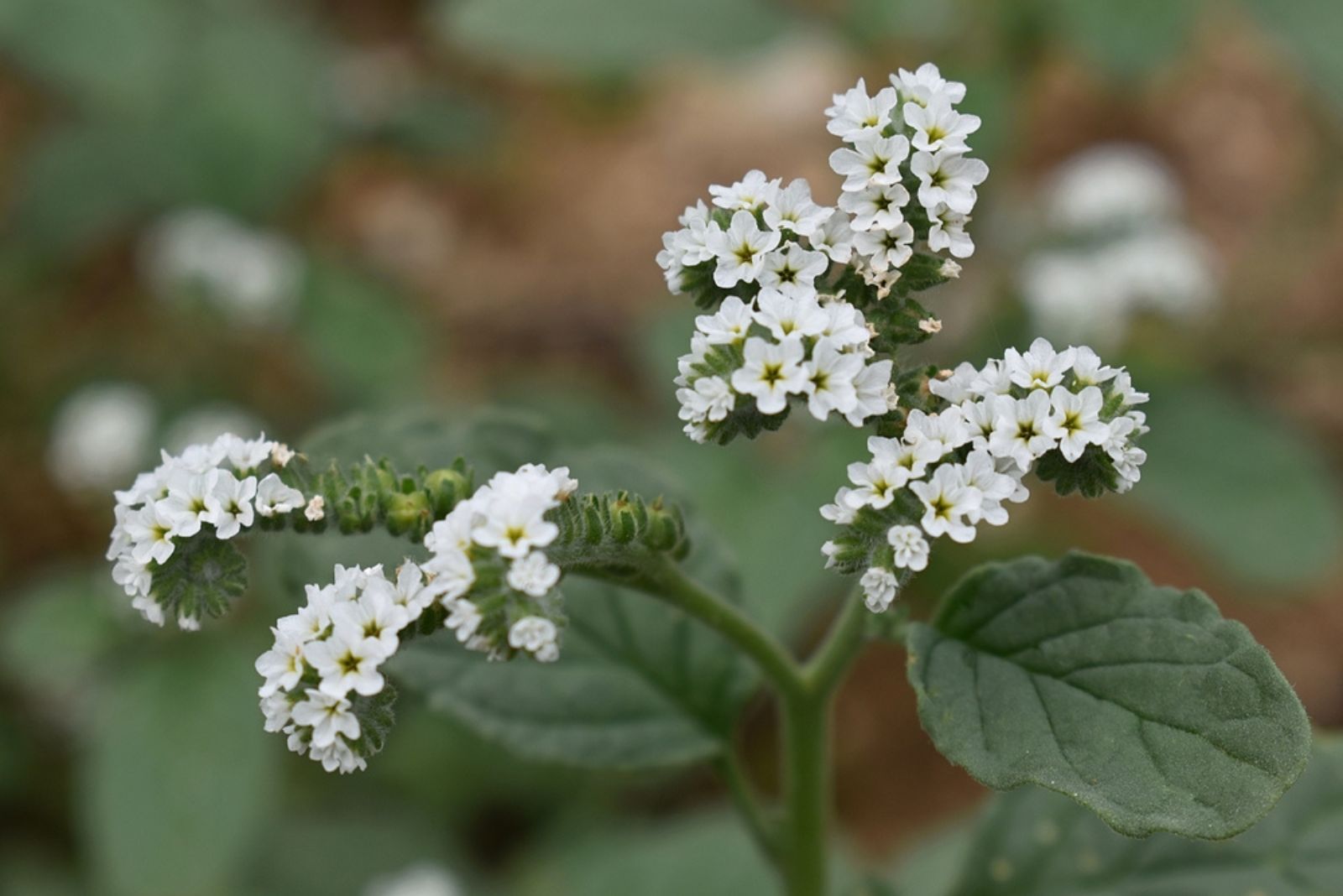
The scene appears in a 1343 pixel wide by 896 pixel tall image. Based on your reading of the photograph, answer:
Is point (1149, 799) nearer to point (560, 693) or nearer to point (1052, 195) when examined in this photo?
point (560, 693)

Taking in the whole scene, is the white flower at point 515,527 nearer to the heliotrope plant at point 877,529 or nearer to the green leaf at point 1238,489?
the heliotrope plant at point 877,529

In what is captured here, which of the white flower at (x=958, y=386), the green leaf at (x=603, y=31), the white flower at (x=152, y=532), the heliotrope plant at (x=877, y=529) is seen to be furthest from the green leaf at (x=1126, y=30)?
the white flower at (x=152, y=532)

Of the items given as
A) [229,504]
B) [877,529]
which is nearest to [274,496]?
[229,504]

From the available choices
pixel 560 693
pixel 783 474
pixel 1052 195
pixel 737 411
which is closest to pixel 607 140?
pixel 1052 195

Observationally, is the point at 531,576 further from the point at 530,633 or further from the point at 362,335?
the point at 362,335

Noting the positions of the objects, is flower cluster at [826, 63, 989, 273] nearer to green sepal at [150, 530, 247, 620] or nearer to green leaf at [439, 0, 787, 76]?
green sepal at [150, 530, 247, 620]
